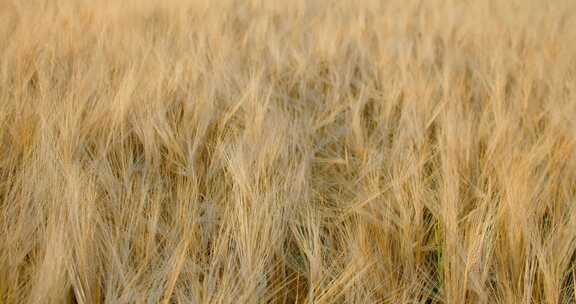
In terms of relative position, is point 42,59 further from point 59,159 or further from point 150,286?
point 150,286

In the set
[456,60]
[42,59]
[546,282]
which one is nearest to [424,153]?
[546,282]

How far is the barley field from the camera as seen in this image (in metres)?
0.62

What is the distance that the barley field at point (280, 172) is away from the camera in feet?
2.03

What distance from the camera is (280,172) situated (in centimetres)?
83

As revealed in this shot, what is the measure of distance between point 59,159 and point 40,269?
0.30 metres

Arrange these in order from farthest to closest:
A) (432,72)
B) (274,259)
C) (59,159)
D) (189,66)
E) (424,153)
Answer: (432,72) < (189,66) < (424,153) < (59,159) < (274,259)

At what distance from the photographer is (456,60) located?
5.20ft

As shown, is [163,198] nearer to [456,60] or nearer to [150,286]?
[150,286]

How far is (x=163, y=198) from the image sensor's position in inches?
32.1

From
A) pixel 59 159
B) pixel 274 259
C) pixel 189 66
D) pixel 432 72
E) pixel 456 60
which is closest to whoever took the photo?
pixel 274 259

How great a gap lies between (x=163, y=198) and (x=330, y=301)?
36cm

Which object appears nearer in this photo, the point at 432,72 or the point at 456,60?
the point at 432,72

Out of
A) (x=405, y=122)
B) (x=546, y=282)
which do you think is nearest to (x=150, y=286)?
(x=546, y=282)

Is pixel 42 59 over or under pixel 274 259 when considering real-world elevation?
over
